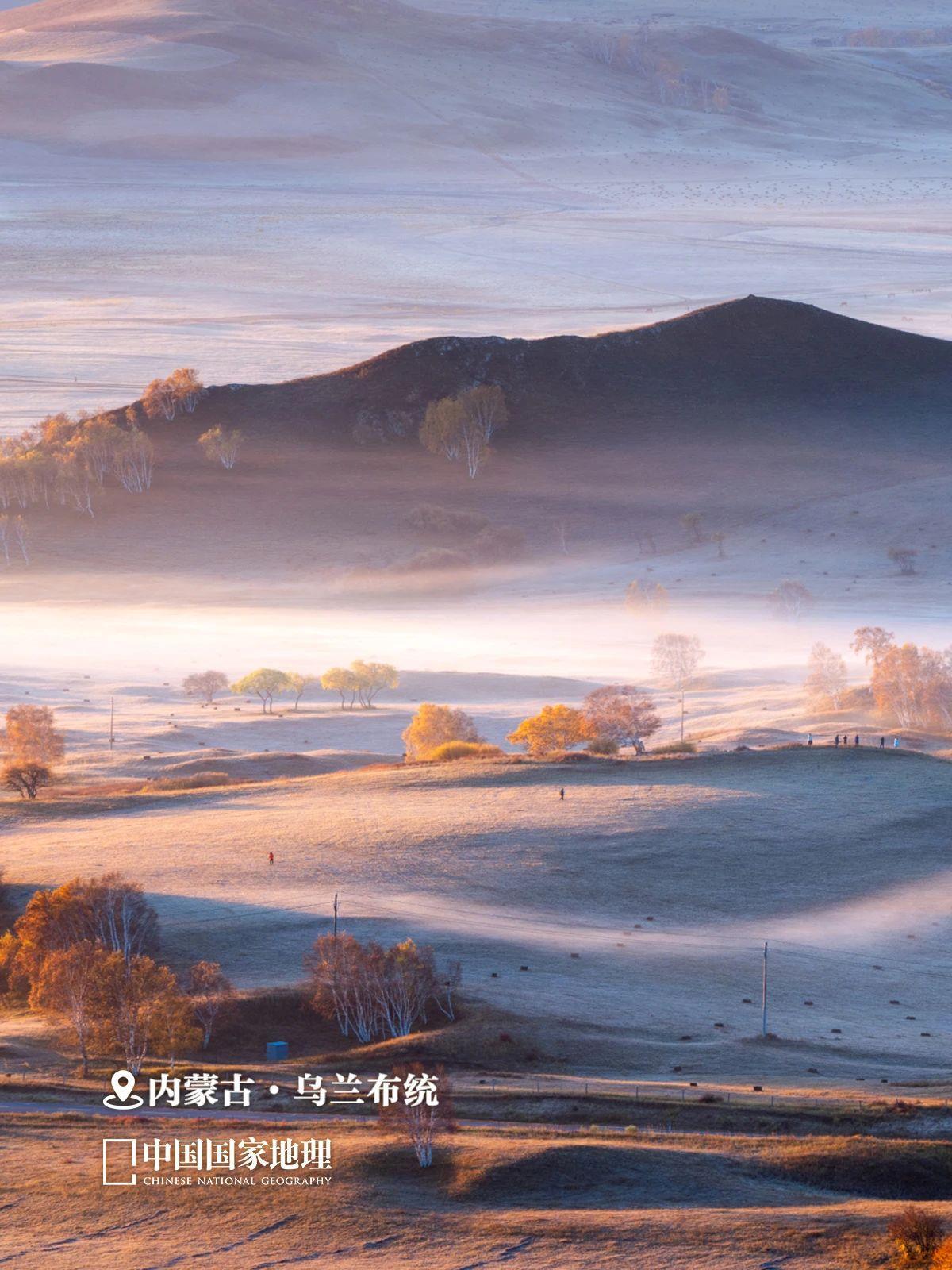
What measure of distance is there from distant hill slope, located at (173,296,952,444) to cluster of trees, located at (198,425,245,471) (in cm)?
445

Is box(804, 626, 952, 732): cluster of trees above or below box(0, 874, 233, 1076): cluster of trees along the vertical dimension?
above

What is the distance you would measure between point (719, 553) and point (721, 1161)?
91.9 metres

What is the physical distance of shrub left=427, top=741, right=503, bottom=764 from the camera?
7056cm

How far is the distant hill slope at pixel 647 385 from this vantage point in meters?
142

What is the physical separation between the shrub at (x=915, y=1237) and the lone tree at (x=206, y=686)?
67164mm

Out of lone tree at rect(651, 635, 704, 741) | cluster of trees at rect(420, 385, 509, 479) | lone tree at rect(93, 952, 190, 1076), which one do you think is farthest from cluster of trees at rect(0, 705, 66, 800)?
cluster of trees at rect(420, 385, 509, 479)

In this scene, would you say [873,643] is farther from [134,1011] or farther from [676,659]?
[134,1011]

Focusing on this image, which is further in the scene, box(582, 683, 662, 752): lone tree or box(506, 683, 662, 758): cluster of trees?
box(582, 683, 662, 752): lone tree

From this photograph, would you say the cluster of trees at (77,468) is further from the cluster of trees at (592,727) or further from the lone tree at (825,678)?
the cluster of trees at (592,727)

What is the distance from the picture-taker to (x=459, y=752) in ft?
233

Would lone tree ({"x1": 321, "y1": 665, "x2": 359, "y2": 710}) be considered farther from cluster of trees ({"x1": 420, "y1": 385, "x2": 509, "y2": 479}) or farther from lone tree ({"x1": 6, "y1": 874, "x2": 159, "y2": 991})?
cluster of trees ({"x1": 420, "y1": 385, "x2": 509, "y2": 479})

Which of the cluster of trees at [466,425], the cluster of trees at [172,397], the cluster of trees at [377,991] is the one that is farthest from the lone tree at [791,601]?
the cluster of trees at [377,991]

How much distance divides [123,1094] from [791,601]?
76.5 m

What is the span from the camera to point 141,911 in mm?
44875
